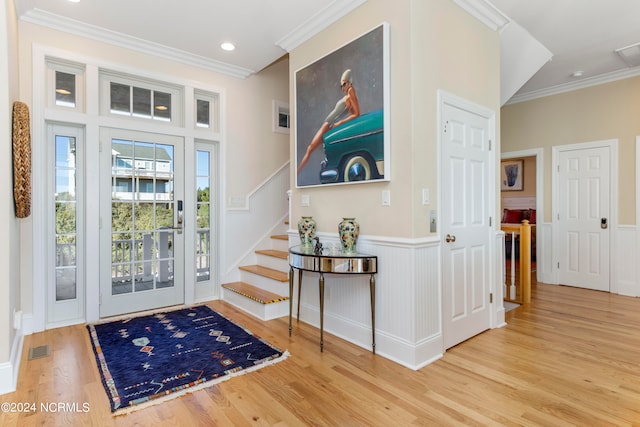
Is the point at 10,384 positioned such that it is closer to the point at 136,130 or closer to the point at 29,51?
the point at 136,130

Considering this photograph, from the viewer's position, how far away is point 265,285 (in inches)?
152

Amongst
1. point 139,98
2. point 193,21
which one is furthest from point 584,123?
point 139,98

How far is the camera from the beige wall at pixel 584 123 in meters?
4.41

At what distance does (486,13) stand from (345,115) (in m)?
1.56

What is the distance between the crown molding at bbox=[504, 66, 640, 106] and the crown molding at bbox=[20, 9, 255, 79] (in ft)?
13.6

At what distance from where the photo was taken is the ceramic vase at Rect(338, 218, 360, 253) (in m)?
2.75

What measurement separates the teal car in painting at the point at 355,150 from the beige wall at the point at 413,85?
0.31ft

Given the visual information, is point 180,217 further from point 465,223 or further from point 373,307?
point 465,223

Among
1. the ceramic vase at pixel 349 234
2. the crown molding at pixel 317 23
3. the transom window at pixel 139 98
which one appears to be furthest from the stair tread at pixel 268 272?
the crown molding at pixel 317 23

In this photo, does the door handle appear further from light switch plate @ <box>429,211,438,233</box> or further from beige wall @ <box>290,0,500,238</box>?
light switch plate @ <box>429,211,438,233</box>

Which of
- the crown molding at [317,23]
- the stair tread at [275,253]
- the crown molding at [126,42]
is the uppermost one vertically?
the crown molding at [126,42]

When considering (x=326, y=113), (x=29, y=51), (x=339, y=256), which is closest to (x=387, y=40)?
(x=326, y=113)

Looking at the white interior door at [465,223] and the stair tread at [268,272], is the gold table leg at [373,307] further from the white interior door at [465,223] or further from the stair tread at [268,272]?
the stair tread at [268,272]

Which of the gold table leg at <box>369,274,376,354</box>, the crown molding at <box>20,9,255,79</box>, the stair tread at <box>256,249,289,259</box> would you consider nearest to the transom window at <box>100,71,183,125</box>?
the crown molding at <box>20,9,255,79</box>
